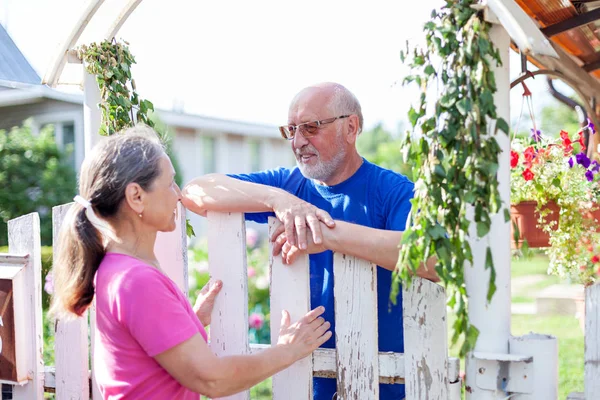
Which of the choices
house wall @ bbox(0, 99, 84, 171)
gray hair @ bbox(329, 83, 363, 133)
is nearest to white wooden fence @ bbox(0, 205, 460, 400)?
gray hair @ bbox(329, 83, 363, 133)

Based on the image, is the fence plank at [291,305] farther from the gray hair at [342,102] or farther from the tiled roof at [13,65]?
the tiled roof at [13,65]

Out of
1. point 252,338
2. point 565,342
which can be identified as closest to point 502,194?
point 252,338

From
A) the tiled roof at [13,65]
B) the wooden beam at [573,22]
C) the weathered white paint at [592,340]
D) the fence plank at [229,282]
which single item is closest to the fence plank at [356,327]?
the fence plank at [229,282]

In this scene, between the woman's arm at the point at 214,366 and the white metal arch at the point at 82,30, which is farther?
the white metal arch at the point at 82,30

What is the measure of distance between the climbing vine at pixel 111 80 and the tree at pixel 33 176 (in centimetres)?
803

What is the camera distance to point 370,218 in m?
2.24

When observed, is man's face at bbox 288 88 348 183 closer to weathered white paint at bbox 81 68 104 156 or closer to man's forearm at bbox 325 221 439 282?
man's forearm at bbox 325 221 439 282

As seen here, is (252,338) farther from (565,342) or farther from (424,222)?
(424,222)

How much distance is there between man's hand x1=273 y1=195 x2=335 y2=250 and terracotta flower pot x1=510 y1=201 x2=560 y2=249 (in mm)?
1093

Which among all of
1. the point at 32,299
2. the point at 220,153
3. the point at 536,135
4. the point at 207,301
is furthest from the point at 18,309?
the point at 220,153

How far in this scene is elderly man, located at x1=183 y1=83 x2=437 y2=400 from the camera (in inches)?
77.1

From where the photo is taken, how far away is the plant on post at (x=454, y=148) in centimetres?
155

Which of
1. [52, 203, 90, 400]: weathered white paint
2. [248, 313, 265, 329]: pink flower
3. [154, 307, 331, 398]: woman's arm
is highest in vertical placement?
[154, 307, 331, 398]: woman's arm

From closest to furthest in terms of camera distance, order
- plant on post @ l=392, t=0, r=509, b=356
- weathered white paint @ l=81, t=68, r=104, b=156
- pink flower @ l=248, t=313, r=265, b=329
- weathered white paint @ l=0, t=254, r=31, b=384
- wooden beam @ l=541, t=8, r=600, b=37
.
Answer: plant on post @ l=392, t=0, r=509, b=356
weathered white paint @ l=0, t=254, r=31, b=384
weathered white paint @ l=81, t=68, r=104, b=156
wooden beam @ l=541, t=8, r=600, b=37
pink flower @ l=248, t=313, r=265, b=329
